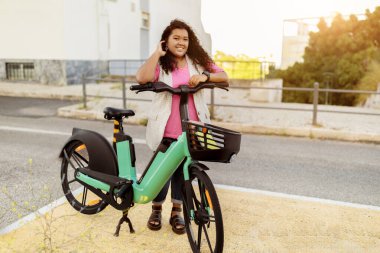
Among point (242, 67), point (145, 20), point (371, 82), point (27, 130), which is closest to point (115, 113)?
point (27, 130)

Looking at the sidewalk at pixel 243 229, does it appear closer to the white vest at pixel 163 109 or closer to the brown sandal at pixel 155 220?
the brown sandal at pixel 155 220

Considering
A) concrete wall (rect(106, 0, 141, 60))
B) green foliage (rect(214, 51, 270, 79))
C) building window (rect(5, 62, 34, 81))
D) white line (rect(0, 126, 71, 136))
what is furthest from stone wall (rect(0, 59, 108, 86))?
white line (rect(0, 126, 71, 136))

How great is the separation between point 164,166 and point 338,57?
82.8ft

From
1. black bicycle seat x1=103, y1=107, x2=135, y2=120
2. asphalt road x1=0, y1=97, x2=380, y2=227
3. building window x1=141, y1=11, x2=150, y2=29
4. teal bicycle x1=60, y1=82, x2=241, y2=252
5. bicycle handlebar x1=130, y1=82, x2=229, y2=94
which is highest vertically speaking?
building window x1=141, y1=11, x2=150, y2=29

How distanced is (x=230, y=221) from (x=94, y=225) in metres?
1.29

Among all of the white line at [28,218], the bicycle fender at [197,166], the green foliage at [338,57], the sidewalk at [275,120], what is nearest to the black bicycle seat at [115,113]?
the bicycle fender at [197,166]

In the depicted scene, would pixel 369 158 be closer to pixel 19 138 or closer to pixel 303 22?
pixel 19 138

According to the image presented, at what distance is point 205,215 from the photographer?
3.27 meters

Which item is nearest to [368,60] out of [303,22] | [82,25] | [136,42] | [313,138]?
[303,22]

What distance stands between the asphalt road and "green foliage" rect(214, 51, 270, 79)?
1005 cm

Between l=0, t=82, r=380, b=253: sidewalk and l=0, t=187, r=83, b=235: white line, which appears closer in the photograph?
l=0, t=82, r=380, b=253: sidewalk

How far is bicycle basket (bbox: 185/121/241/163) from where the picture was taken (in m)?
2.96

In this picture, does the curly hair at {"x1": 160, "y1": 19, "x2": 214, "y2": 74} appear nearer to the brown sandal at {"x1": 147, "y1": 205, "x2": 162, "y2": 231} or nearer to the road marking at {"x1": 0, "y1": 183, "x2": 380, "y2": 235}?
the brown sandal at {"x1": 147, "y1": 205, "x2": 162, "y2": 231}

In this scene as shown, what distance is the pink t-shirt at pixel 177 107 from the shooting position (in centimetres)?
356
